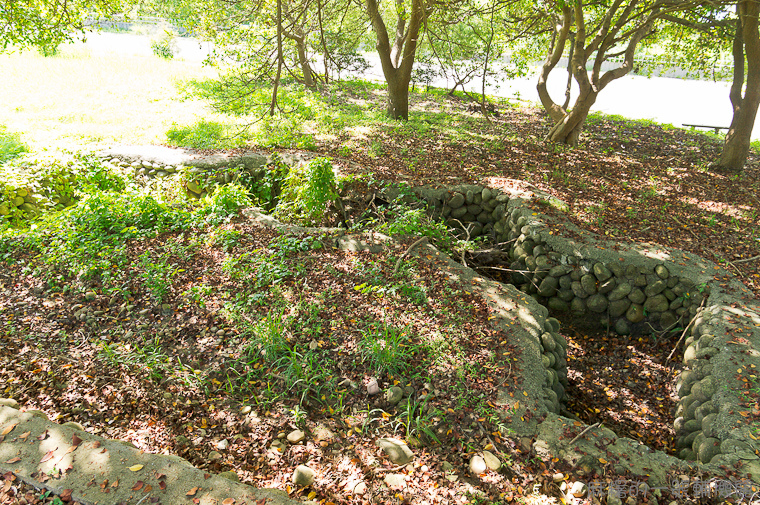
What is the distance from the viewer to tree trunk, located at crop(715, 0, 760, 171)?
22.8 feet

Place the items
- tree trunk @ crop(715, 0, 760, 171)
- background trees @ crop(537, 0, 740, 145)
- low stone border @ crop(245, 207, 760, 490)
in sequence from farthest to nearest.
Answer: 1. background trees @ crop(537, 0, 740, 145)
2. tree trunk @ crop(715, 0, 760, 171)
3. low stone border @ crop(245, 207, 760, 490)

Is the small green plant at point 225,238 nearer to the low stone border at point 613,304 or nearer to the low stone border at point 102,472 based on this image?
the low stone border at point 613,304

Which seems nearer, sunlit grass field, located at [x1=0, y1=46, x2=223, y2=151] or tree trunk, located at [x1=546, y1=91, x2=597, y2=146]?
sunlit grass field, located at [x1=0, y1=46, x2=223, y2=151]

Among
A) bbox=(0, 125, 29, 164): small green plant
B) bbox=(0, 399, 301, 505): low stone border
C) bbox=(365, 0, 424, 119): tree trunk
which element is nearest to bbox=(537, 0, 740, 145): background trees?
bbox=(365, 0, 424, 119): tree trunk

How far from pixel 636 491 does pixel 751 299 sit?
2806 mm

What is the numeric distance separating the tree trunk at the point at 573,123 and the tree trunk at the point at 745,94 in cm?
239

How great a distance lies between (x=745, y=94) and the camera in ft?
24.6

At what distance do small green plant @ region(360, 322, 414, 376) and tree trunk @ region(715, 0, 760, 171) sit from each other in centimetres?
767

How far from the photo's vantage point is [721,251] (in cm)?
488

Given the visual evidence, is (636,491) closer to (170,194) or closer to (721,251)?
(721,251)

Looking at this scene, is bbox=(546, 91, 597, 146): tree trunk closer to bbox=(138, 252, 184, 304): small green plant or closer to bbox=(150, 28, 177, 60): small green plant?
bbox=(138, 252, 184, 304): small green plant

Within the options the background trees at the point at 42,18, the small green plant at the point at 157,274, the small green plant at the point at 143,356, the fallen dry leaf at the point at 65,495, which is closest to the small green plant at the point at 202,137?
the background trees at the point at 42,18

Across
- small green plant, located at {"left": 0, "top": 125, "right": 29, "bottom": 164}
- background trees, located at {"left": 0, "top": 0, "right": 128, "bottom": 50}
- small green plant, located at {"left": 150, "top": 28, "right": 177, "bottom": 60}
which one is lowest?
small green plant, located at {"left": 0, "top": 125, "right": 29, "bottom": 164}

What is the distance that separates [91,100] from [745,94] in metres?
13.4
